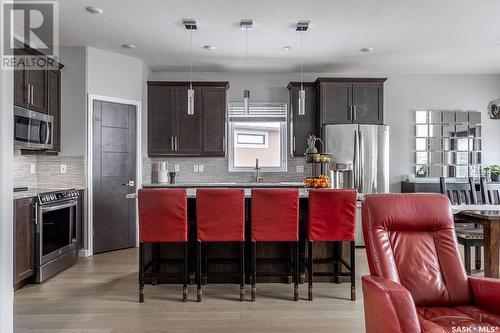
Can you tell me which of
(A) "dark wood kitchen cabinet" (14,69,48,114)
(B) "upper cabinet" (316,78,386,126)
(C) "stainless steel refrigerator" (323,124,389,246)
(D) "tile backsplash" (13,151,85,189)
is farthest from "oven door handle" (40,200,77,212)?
(B) "upper cabinet" (316,78,386,126)

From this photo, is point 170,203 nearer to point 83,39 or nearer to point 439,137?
point 83,39

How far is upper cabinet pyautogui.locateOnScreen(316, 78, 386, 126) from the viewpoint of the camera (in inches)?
230

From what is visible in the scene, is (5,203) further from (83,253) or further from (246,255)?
(83,253)

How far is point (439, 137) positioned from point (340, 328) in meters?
4.77

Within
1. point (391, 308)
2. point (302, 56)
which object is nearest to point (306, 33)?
point (302, 56)

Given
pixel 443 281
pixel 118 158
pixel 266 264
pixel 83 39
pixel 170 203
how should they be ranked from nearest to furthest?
pixel 443 281, pixel 170 203, pixel 266 264, pixel 83 39, pixel 118 158

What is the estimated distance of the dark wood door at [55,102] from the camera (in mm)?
4605

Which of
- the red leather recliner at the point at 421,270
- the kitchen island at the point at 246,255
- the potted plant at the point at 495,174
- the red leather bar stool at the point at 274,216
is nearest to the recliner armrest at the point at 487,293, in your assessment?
the red leather recliner at the point at 421,270

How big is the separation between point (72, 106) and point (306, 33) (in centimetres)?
324

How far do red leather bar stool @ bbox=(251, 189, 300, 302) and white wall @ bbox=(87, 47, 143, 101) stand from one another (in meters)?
3.14

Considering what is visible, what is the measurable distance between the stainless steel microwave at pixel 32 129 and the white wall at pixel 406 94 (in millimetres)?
2360

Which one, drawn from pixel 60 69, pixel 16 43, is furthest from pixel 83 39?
pixel 16 43

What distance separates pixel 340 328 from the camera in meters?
2.74

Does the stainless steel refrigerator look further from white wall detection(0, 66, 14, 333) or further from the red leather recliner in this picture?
white wall detection(0, 66, 14, 333)
